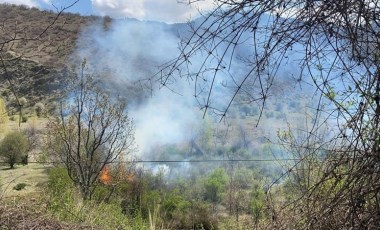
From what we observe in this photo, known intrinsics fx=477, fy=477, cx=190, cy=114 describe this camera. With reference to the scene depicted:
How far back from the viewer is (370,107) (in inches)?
76.0

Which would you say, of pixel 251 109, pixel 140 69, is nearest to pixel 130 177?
pixel 251 109

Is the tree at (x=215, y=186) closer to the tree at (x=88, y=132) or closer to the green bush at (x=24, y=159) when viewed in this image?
the tree at (x=88, y=132)

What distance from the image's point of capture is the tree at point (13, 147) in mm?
29328

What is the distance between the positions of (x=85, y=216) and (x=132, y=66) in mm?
63281

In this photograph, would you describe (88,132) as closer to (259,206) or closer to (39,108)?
(259,206)

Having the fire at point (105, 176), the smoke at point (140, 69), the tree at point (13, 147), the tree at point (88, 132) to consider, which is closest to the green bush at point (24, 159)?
the tree at point (13, 147)

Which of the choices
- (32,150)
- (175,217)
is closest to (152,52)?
(32,150)

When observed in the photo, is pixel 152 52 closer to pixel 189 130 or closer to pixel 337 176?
pixel 189 130

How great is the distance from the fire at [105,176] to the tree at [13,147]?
9743 mm

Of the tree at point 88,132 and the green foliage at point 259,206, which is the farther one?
the tree at point 88,132

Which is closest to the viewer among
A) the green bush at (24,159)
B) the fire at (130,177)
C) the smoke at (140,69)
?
the fire at (130,177)

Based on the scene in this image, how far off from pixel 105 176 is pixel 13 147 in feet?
36.3

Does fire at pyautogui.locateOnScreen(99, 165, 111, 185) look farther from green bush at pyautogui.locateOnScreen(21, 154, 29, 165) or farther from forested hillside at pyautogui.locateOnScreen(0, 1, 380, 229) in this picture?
green bush at pyautogui.locateOnScreen(21, 154, 29, 165)

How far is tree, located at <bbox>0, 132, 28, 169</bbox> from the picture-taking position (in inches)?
1155
